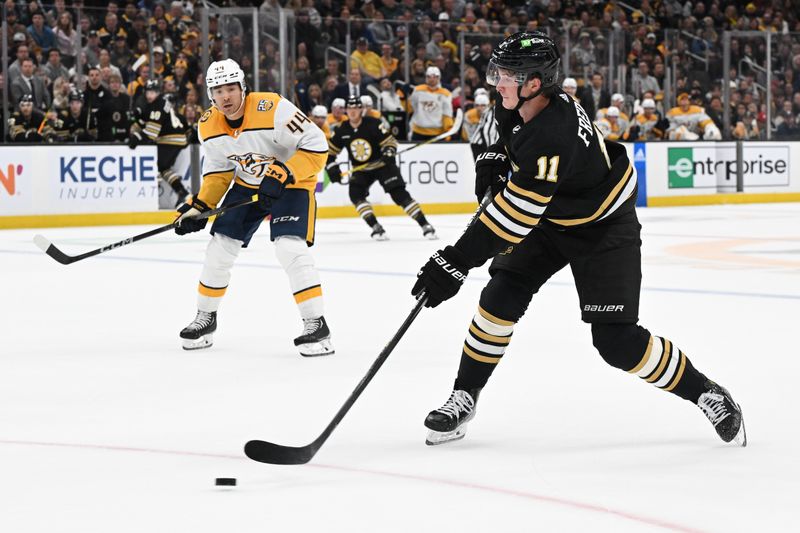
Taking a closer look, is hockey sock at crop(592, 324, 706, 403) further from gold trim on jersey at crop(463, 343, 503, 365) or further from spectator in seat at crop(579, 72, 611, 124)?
spectator in seat at crop(579, 72, 611, 124)

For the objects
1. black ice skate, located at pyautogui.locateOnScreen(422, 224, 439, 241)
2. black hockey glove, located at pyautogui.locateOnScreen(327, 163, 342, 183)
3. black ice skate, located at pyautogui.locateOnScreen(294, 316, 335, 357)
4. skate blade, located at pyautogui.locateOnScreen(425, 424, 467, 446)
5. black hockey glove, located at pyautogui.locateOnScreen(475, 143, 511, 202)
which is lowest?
black ice skate, located at pyautogui.locateOnScreen(422, 224, 439, 241)

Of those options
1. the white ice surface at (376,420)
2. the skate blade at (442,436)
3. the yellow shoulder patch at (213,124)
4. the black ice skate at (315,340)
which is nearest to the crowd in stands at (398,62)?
the white ice surface at (376,420)

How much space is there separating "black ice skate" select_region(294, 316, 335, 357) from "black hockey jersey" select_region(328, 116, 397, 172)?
19.8ft

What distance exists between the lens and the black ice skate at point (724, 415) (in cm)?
322

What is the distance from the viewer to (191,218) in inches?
200

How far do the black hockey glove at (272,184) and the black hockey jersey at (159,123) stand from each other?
8006 mm

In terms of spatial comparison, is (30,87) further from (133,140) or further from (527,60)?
(527,60)

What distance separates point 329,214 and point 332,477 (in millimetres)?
10804

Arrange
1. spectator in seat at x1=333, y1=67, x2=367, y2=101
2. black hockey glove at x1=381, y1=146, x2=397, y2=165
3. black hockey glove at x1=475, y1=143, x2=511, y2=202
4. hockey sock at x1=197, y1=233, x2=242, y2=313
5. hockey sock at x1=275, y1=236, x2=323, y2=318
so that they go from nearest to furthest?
black hockey glove at x1=475, y1=143, x2=511, y2=202 < hockey sock at x1=275, y1=236, x2=323, y2=318 < hockey sock at x1=197, y1=233, x2=242, y2=313 < black hockey glove at x1=381, y1=146, x2=397, y2=165 < spectator in seat at x1=333, y1=67, x2=367, y2=101

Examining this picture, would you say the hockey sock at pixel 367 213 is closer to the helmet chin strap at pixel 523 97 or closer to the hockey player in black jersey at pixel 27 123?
the hockey player in black jersey at pixel 27 123

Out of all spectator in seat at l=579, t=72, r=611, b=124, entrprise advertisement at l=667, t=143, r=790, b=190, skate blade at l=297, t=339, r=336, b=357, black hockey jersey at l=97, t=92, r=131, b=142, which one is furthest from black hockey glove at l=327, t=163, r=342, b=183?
entrprise advertisement at l=667, t=143, r=790, b=190

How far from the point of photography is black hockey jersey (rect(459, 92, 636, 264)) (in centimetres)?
307

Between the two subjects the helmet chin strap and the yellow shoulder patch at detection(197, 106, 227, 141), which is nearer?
the helmet chin strap

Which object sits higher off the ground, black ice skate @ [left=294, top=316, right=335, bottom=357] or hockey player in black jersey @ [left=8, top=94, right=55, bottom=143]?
hockey player in black jersey @ [left=8, top=94, right=55, bottom=143]
